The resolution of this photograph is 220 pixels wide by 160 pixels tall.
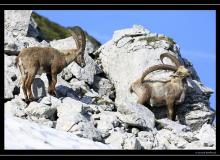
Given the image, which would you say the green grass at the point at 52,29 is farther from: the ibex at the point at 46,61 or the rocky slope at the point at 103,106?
the ibex at the point at 46,61

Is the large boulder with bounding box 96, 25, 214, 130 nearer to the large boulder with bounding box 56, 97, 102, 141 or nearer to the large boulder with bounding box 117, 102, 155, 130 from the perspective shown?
the large boulder with bounding box 117, 102, 155, 130

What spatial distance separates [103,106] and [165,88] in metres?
5.63

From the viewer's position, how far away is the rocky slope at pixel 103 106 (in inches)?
866

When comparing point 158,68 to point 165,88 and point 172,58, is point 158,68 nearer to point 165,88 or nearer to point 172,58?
point 172,58

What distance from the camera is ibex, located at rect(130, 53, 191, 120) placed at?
32438mm

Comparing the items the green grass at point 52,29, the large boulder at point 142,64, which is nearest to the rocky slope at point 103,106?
the large boulder at point 142,64

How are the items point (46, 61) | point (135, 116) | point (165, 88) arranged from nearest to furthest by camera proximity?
point (135, 116) < point (46, 61) < point (165, 88)

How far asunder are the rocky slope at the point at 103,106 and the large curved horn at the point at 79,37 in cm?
115

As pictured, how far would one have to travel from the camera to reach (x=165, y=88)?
33.3 m

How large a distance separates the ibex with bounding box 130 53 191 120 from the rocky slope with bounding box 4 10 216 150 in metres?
0.41

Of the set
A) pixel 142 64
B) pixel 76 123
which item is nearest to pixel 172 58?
pixel 142 64

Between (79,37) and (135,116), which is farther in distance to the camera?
(79,37)
